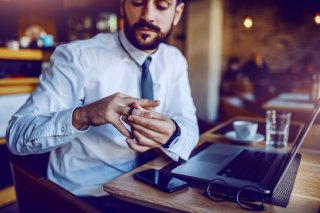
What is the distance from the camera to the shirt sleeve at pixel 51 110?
1107 millimetres

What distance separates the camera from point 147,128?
103cm

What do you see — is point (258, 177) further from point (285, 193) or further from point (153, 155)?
point (153, 155)

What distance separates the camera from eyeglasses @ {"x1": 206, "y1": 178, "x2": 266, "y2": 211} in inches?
32.4

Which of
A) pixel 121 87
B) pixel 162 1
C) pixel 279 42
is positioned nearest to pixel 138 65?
pixel 121 87

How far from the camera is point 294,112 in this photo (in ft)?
9.03

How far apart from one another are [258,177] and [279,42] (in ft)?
26.8

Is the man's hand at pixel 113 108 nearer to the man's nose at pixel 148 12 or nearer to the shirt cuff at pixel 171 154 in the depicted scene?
the shirt cuff at pixel 171 154

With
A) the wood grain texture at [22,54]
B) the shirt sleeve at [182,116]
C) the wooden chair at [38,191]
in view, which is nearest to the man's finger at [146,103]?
the shirt sleeve at [182,116]

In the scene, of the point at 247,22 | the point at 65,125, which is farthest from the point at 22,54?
the point at 247,22

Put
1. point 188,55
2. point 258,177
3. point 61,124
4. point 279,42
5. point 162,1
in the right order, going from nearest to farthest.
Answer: point 258,177 → point 61,124 → point 162,1 → point 188,55 → point 279,42

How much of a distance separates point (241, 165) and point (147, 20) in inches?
28.8

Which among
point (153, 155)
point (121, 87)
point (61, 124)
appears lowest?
point (153, 155)

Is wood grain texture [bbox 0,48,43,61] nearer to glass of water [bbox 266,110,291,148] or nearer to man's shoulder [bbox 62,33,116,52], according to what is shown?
man's shoulder [bbox 62,33,116,52]

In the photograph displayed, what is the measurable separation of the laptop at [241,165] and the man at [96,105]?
0.30 feet
